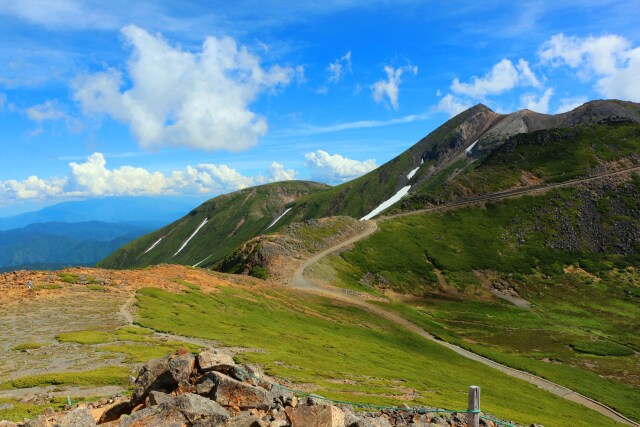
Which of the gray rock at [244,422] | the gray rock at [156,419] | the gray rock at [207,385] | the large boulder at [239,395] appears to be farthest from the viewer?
the gray rock at [207,385]

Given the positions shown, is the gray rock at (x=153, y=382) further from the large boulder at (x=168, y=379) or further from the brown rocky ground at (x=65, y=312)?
the brown rocky ground at (x=65, y=312)

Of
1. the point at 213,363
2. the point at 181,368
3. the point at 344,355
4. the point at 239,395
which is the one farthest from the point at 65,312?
the point at 239,395

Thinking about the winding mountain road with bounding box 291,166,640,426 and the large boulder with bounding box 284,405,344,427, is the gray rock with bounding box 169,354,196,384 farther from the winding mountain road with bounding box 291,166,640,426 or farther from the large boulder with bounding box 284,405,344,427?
the winding mountain road with bounding box 291,166,640,426

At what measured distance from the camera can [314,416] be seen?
14406mm

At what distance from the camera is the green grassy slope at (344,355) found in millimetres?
36656

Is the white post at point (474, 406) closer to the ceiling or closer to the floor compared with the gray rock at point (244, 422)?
closer to the ceiling

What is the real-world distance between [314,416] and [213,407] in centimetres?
444

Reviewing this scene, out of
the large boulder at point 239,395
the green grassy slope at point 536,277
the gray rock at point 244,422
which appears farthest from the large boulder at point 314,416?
the green grassy slope at point 536,277

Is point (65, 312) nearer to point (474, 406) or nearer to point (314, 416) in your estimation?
point (314, 416)

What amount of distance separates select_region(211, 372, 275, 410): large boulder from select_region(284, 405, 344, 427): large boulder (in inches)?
110

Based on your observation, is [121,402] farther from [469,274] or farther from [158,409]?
[469,274]

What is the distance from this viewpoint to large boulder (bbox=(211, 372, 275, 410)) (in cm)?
1691

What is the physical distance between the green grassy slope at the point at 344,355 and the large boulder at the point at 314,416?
53.7 feet

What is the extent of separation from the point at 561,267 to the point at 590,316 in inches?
1593
